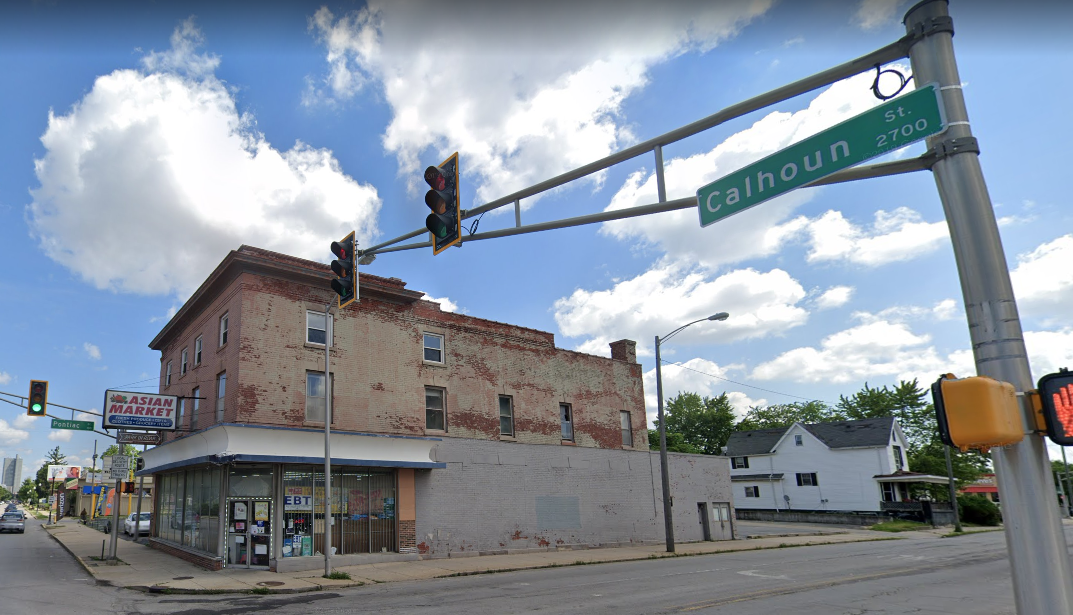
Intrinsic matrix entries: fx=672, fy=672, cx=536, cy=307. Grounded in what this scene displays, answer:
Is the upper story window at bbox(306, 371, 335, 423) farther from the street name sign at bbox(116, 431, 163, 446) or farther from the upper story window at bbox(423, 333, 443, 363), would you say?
the street name sign at bbox(116, 431, 163, 446)

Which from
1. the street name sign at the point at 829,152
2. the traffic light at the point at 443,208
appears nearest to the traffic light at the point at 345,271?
the traffic light at the point at 443,208

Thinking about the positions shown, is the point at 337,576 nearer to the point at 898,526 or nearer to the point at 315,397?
the point at 315,397

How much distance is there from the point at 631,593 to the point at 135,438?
18360mm

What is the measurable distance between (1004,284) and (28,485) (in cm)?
23991

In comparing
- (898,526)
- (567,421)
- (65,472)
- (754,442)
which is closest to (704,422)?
(754,442)

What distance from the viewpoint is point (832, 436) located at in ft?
192

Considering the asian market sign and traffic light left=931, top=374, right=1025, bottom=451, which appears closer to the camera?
traffic light left=931, top=374, right=1025, bottom=451

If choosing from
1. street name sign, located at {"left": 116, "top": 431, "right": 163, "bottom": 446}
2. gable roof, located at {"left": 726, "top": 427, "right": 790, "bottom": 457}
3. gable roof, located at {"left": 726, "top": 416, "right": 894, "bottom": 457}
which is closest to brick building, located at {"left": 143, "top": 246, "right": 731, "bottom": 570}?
street name sign, located at {"left": 116, "top": 431, "right": 163, "bottom": 446}

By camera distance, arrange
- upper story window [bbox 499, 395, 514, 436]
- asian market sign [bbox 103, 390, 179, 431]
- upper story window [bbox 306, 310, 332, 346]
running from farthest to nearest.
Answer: upper story window [bbox 499, 395, 514, 436]
upper story window [bbox 306, 310, 332, 346]
asian market sign [bbox 103, 390, 179, 431]

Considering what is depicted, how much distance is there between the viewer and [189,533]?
83.1 ft

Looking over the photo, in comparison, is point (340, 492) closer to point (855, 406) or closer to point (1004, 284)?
point (1004, 284)

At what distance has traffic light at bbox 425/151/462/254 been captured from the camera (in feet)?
30.5

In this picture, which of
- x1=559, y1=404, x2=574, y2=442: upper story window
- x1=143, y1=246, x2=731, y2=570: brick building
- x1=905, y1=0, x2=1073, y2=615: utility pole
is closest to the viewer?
x1=905, y1=0, x2=1073, y2=615: utility pole

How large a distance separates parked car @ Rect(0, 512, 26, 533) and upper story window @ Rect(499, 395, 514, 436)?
3728 cm
